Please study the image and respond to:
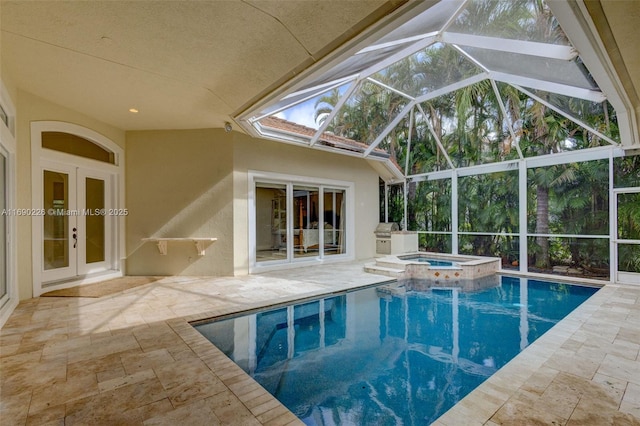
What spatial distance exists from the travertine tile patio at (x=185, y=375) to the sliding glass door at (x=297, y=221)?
3447 millimetres

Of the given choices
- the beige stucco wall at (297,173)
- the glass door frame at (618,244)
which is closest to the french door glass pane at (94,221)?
the beige stucco wall at (297,173)

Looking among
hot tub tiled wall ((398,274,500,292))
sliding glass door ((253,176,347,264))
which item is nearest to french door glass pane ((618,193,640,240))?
hot tub tiled wall ((398,274,500,292))

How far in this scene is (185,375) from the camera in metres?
2.82

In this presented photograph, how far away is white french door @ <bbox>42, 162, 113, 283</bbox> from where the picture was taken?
5.87m

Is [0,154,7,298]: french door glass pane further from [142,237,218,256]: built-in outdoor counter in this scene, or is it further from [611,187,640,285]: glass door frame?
[611,187,640,285]: glass door frame

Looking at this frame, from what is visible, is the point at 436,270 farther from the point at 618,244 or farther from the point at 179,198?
the point at 179,198

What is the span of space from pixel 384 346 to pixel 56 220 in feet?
21.4

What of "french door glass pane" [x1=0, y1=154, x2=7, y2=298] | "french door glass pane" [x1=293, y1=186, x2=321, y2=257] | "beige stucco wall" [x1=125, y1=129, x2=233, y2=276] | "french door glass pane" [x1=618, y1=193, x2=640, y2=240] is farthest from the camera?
"french door glass pane" [x1=293, y1=186, x2=321, y2=257]

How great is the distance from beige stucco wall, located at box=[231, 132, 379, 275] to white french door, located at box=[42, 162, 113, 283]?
2.93 m

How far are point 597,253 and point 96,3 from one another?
32.3ft

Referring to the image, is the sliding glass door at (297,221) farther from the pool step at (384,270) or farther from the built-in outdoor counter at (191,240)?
the pool step at (384,270)

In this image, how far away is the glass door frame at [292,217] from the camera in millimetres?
7773

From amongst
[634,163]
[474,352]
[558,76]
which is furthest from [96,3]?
[634,163]

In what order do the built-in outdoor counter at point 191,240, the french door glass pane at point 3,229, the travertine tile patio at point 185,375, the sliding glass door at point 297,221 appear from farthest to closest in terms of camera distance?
1. the sliding glass door at point 297,221
2. the built-in outdoor counter at point 191,240
3. the french door glass pane at point 3,229
4. the travertine tile patio at point 185,375
